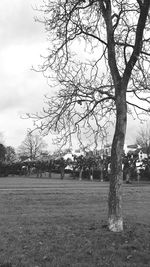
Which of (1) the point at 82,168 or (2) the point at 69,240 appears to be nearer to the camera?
(2) the point at 69,240

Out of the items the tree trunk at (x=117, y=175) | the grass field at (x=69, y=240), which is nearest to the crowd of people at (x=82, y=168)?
the grass field at (x=69, y=240)

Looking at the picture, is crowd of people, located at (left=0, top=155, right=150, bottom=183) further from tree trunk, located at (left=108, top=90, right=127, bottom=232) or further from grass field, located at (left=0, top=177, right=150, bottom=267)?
tree trunk, located at (left=108, top=90, right=127, bottom=232)

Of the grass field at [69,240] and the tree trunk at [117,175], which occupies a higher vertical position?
the tree trunk at [117,175]

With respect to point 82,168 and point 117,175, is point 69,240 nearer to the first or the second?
point 117,175

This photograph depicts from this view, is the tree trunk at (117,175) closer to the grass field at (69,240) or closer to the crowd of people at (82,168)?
the grass field at (69,240)

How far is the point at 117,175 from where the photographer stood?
35.1 ft

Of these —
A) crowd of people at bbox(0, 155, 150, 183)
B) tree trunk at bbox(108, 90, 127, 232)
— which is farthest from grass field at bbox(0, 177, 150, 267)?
crowd of people at bbox(0, 155, 150, 183)

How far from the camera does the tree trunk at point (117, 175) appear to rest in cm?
1068

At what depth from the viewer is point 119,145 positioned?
1081 centimetres

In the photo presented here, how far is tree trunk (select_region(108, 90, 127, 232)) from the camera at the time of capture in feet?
35.0

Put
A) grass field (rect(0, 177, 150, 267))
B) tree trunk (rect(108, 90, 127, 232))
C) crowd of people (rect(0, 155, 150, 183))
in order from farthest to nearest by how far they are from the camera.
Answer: crowd of people (rect(0, 155, 150, 183)) < tree trunk (rect(108, 90, 127, 232)) < grass field (rect(0, 177, 150, 267))

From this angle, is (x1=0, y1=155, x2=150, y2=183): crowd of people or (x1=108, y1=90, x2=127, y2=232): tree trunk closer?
(x1=108, y1=90, x2=127, y2=232): tree trunk

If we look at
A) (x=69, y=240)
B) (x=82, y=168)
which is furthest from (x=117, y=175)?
(x=82, y=168)

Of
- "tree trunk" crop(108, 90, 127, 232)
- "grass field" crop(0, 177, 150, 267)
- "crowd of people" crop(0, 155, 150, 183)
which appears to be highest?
"crowd of people" crop(0, 155, 150, 183)
